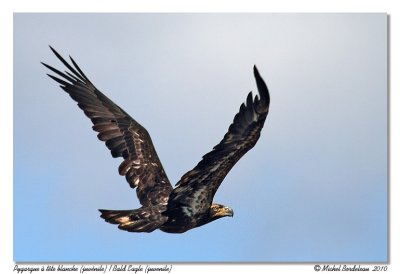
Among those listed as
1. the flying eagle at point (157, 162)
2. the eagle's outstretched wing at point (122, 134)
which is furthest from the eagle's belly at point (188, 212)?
the eagle's outstretched wing at point (122, 134)

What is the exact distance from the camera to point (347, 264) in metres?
11.5

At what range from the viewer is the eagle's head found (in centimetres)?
1084

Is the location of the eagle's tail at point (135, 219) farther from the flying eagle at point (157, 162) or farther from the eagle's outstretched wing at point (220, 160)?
the eagle's outstretched wing at point (220, 160)

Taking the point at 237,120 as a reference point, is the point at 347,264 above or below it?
below

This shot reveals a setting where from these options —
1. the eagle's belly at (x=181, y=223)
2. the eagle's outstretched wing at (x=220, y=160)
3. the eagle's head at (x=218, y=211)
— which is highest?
the eagle's outstretched wing at (x=220, y=160)

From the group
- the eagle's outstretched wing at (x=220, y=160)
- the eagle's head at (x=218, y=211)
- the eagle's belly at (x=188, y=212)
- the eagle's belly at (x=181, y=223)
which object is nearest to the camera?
the eagle's outstretched wing at (x=220, y=160)

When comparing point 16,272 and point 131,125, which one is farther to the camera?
point 131,125

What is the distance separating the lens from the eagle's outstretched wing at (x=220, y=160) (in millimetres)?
9469

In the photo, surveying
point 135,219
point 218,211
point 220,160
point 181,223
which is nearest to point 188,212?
point 181,223

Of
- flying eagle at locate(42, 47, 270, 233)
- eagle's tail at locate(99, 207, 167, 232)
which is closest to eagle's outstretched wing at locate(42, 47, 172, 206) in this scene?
flying eagle at locate(42, 47, 270, 233)

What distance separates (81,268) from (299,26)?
404 cm

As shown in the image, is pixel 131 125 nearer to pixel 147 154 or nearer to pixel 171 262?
pixel 147 154

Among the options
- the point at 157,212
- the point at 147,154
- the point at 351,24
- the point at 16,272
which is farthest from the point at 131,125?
the point at 351,24

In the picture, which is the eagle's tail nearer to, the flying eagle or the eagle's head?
the flying eagle
